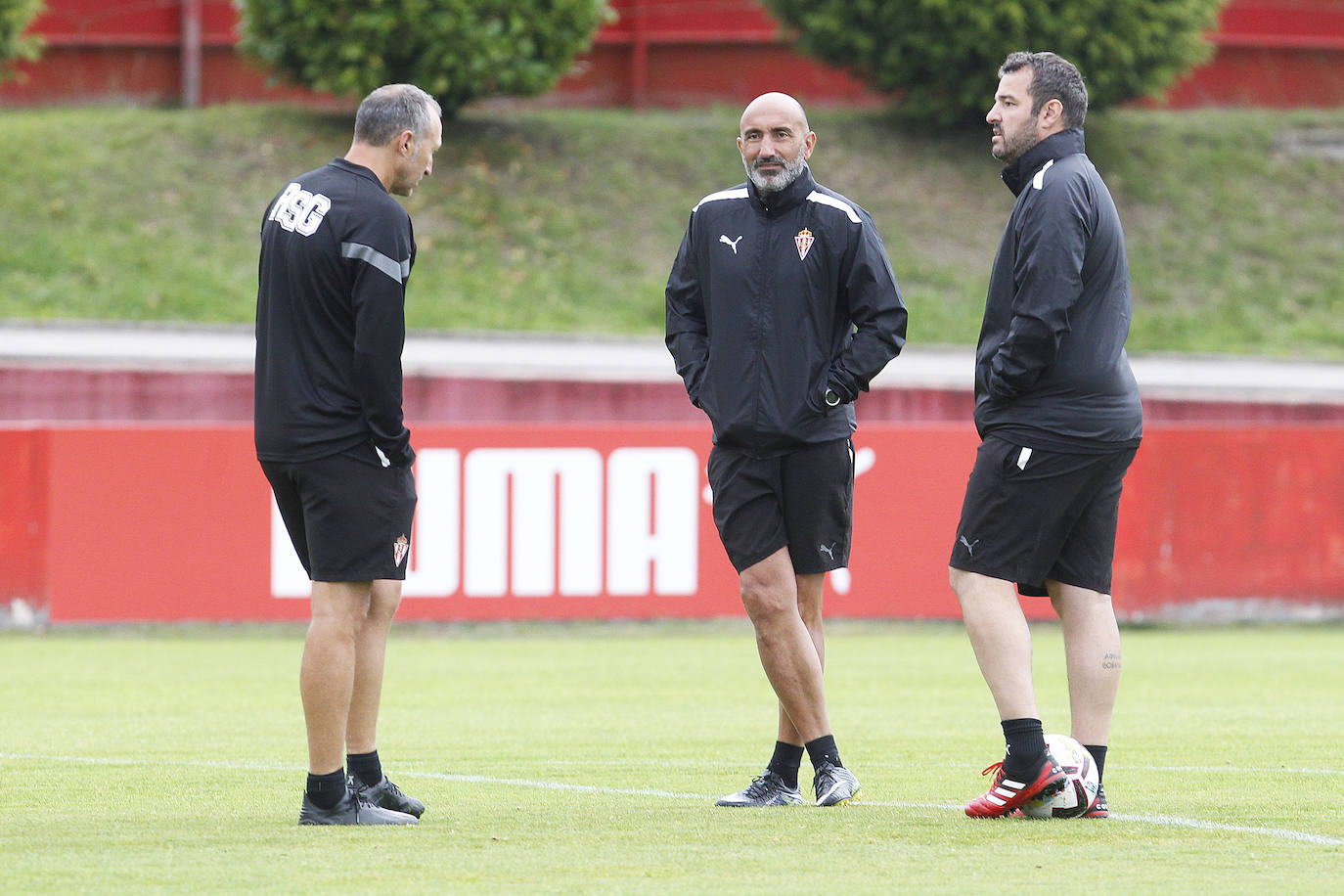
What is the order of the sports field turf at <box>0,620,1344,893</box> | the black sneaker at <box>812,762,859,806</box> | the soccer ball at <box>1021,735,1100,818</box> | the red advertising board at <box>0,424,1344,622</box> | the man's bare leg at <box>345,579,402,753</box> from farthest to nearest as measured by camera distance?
1. the red advertising board at <box>0,424,1344,622</box>
2. the black sneaker at <box>812,762,859,806</box>
3. the man's bare leg at <box>345,579,402,753</box>
4. the soccer ball at <box>1021,735,1100,818</box>
5. the sports field turf at <box>0,620,1344,893</box>

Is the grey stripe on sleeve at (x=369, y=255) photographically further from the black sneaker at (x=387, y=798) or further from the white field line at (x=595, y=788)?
the white field line at (x=595, y=788)

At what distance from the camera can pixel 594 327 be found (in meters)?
22.7

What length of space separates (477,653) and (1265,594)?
22.0ft

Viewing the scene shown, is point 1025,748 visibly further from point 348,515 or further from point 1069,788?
point 348,515

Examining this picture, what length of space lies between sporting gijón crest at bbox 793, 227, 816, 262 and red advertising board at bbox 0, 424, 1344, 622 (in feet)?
27.6

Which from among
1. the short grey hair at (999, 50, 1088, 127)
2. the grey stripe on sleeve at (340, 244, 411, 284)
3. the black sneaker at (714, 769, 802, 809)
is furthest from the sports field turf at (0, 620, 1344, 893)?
the short grey hair at (999, 50, 1088, 127)

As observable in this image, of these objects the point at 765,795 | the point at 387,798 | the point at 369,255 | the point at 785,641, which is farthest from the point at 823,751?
the point at 369,255

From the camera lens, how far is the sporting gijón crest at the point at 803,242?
21.0 feet

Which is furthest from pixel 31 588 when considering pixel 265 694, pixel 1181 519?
pixel 1181 519

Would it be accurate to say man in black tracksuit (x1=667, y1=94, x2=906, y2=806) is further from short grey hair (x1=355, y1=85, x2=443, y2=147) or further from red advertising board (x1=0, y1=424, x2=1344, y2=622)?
red advertising board (x1=0, y1=424, x2=1344, y2=622)

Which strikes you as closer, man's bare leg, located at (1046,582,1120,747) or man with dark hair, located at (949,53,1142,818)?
man with dark hair, located at (949,53,1142,818)

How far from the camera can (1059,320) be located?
233 inches

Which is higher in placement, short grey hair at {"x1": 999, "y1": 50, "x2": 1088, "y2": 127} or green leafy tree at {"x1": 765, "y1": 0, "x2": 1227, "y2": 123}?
green leafy tree at {"x1": 765, "y1": 0, "x2": 1227, "y2": 123}

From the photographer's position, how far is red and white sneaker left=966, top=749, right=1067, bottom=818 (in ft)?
19.5
